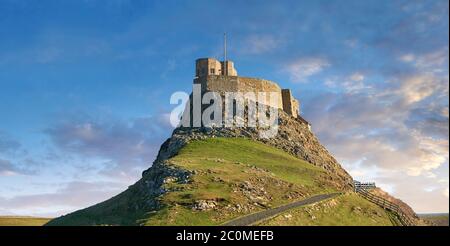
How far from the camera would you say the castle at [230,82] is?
108 meters

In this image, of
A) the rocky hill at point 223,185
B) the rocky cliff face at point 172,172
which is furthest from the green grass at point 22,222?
the rocky hill at point 223,185

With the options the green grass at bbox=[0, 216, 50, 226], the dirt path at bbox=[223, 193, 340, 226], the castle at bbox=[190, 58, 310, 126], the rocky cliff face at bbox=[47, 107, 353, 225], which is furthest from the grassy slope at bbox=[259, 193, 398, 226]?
the green grass at bbox=[0, 216, 50, 226]

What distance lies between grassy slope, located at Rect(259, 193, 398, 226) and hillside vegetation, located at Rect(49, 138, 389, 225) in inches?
8.2

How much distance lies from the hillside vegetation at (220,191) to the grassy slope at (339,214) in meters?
0.21

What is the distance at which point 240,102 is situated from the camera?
106312 mm

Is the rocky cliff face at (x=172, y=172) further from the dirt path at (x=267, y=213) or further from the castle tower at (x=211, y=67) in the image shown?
the castle tower at (x=211, y=67)

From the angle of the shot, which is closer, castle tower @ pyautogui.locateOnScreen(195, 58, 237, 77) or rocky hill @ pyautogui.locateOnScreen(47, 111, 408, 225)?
rocky hill @ pyautogui.locateOnScreen(47, 111, 408, 225)

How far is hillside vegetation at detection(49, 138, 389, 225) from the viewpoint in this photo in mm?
56812

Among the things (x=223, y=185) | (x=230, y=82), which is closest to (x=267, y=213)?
(x=223, y=185)

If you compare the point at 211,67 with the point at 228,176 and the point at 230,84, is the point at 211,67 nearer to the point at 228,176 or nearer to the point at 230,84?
the point at 230,84

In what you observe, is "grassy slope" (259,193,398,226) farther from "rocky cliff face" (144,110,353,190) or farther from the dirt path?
"rocky cliff face" (144,110,353,190)

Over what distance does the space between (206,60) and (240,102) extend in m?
15.1
